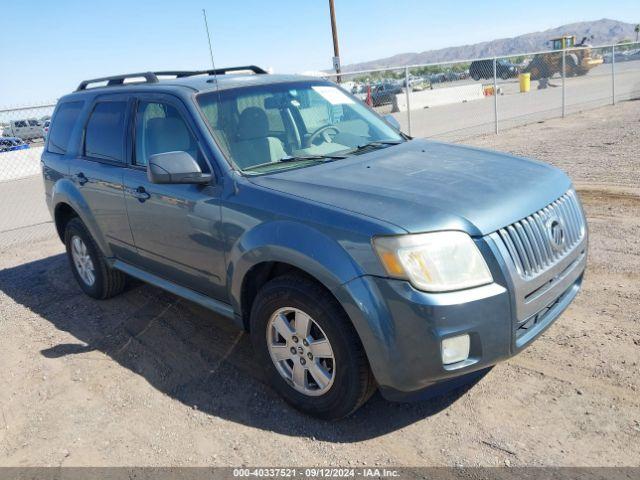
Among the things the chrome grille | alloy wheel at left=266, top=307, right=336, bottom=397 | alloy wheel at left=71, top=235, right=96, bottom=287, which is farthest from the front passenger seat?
alloy wheel at left=71, top=235, right=96, bottom=287

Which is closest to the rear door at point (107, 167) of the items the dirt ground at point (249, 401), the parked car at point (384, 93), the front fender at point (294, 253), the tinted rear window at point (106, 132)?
the tinted rear window at point (106, 132)

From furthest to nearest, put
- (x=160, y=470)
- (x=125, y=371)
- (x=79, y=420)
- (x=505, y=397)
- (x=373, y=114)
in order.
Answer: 1. (x=373, y=114)
2. (x=125, y=371)
3. (x=79, y=420)
4. (x=505, y=397)
5. (x=160, y=470)

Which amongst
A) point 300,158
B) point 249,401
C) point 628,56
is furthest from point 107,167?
point 628,56

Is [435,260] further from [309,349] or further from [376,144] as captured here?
[376,144]

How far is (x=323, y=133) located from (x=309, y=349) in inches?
67.4

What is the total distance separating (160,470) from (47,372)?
1.70 m

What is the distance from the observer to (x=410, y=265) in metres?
2.71

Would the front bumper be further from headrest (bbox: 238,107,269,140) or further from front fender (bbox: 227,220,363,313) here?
headrest (bbox: 238,107,269,140)

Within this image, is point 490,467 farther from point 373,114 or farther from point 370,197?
point 373,114

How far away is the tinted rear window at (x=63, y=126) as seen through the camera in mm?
5426

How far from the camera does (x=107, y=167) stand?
472 centimetres

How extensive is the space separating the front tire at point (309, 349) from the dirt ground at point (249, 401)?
0.18 metres

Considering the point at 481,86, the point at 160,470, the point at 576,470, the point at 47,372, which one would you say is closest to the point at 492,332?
the point at 576,470

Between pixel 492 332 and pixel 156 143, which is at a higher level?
pixel 156 143
